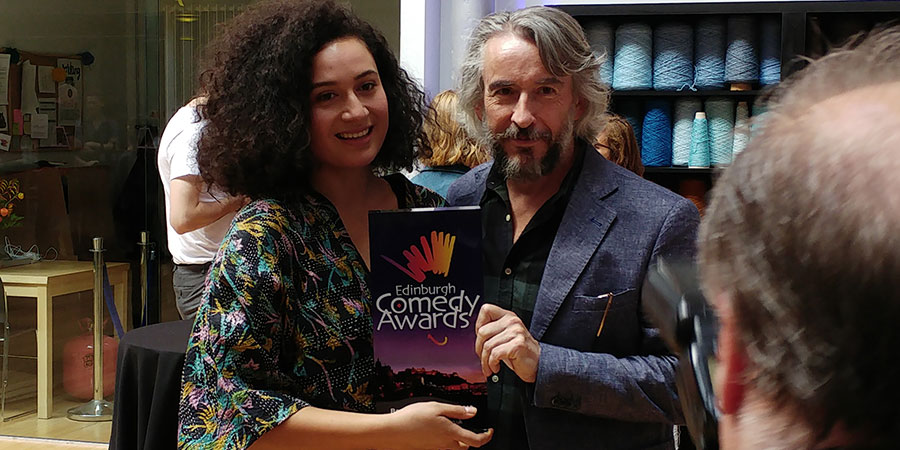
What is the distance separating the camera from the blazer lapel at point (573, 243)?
1.43 m

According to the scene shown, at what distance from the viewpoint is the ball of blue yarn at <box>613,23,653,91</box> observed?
4359mm

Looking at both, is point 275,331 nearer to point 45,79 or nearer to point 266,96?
point 266,96

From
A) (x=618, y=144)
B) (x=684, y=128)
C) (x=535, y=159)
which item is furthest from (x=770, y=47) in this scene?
(x=535, y=159)

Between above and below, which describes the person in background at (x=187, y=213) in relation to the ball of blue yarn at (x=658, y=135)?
below

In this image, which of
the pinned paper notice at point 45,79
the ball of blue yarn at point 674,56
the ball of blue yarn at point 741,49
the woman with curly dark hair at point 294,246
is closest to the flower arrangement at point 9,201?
the pinned paper notice at point 45,79

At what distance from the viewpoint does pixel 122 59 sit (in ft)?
16.2

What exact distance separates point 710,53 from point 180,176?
2575 mm

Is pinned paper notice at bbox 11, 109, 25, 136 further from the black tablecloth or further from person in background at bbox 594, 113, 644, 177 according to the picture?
person in background at bbox 594, 113, 644, 177

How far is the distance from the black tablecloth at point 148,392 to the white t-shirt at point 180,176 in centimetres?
51

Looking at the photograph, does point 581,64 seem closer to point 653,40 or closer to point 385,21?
point 653,40

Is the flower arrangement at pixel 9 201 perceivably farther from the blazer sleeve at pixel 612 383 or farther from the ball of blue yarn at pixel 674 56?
the blazer sleeve at pixel 612 383

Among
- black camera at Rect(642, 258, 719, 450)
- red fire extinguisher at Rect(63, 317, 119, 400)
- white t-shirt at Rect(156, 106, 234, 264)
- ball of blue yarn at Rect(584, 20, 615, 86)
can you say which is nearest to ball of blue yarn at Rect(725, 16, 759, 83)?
ball of blue yarn at Rect(584, 20, 615, 86)

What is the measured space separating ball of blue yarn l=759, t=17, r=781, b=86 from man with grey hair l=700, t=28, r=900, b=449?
4072mm

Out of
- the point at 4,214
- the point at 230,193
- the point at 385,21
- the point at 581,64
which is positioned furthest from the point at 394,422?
the point at 4,214
